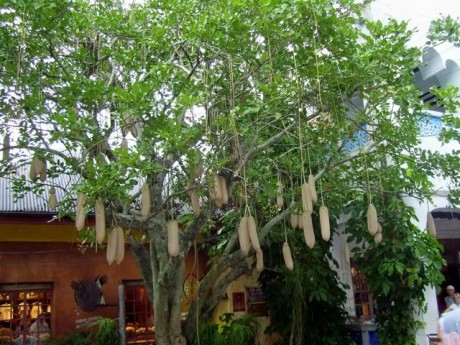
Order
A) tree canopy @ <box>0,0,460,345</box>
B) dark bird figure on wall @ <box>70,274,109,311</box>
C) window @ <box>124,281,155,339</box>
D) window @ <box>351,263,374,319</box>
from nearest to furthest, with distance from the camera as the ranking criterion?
tree canopy @ <box>0,0,460,345</box>
dark bird figure on wall @ <box>70,274,109,311</box>
window @ <box>124,281,155,339</box>
window @ <box>351,263,374,319</box>

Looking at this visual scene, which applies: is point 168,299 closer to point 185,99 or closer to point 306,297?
point 185,99

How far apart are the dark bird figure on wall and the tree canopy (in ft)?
11.1

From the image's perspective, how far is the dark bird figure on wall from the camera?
10.1m

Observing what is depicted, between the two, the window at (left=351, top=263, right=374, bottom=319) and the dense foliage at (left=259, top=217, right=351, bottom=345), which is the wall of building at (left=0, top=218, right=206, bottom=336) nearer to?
the dense foliage at (left=259, top=217, right=351, bottom=345)

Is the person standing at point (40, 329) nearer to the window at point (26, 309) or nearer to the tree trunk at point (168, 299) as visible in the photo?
the window at point (26, 309)

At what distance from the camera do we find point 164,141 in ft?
18.2

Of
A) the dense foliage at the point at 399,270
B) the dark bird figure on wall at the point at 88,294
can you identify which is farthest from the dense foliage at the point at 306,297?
the dark bird figure on wall at the point at 88,294

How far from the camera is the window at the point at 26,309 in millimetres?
9719

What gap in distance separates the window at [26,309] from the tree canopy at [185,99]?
358cm

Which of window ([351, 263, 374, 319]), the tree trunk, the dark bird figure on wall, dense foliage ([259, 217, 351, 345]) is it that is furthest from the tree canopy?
window ([351, 263, 374, 319])

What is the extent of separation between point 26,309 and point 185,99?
20.6 ft

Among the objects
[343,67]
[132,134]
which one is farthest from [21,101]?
[343,67]

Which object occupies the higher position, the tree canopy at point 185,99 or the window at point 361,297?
the tree canopy at point 185,99

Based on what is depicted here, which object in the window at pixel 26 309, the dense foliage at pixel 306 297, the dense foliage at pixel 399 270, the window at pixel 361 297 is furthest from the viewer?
the window at pixel 361 297
